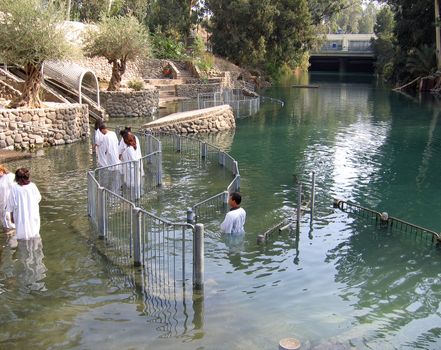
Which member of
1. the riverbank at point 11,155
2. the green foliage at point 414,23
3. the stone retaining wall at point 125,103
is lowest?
the riverbank at point 11,155

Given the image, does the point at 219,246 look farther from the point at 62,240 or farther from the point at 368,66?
the point at 368,66

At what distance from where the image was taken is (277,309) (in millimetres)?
7480

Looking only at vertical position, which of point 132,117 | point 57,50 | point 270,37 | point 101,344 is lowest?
point 101,344

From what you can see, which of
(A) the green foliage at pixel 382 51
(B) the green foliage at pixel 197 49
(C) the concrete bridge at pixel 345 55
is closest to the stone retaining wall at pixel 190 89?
(B) the green foliage at pixel 197 49

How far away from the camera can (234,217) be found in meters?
9.75

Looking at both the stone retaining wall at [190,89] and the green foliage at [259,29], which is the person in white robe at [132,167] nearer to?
the stone retaining wall at [190,89]

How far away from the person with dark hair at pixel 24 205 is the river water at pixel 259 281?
0.38m

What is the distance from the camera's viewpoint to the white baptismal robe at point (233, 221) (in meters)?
9.76

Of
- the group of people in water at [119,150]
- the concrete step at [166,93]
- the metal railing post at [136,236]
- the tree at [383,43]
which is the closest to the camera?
the metal railing post at [136,236]

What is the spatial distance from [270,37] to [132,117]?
2989 centimetres

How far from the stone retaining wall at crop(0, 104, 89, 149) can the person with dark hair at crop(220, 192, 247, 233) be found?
11039mm

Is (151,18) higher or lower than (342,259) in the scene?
higher

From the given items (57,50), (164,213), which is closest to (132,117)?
(57,50)

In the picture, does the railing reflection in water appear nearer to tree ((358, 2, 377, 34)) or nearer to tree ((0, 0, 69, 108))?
tree ((0, 0, 69, 108))
